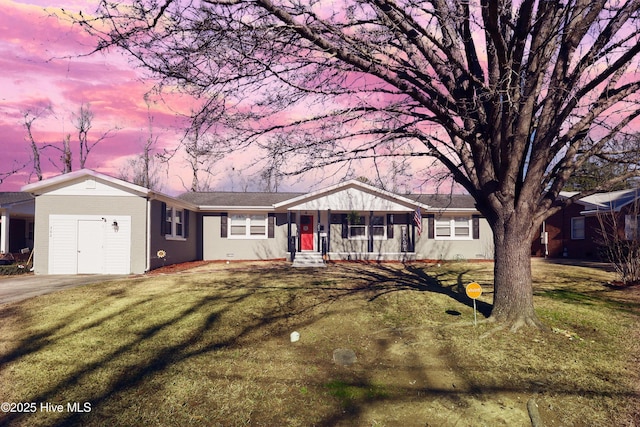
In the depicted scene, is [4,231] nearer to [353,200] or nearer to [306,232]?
[306,232]

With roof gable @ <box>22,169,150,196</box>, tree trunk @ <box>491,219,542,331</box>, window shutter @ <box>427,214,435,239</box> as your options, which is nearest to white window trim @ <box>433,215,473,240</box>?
window shutter @ <box>427,214,435,239</box>

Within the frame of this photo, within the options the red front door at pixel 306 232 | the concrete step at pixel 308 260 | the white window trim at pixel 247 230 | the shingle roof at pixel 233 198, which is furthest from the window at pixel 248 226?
the concrete step at pixel 308 260

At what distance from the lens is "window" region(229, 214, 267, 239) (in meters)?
20.5

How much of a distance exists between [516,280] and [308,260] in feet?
39.8

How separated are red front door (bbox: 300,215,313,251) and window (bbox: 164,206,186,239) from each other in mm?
6189

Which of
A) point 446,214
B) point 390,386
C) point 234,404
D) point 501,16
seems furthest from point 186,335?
point 446,214

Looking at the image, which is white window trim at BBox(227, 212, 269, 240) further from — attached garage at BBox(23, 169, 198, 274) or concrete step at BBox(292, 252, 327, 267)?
attached garage at BBox(23, 169, 198, 274)

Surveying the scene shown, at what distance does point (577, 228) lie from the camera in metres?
21.6

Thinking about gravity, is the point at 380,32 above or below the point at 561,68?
above

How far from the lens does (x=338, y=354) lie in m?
Answer: 6.19

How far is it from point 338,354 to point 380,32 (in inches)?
238

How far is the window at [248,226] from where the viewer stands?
20453mm

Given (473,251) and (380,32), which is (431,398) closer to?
(380,32)

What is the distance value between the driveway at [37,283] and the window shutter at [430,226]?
15315 millimetres
